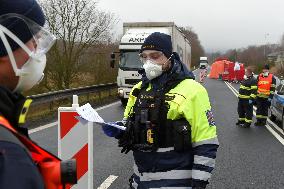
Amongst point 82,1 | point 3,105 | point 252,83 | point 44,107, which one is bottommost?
point 44,107

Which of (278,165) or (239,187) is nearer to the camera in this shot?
(239,187)

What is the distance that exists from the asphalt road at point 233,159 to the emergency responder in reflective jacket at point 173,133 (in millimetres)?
3491

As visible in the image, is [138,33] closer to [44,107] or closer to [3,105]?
[44,107]

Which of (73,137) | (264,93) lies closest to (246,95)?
(264,93)

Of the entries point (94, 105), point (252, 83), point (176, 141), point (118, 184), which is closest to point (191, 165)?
point (176, 141)

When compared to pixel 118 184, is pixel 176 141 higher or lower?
higher

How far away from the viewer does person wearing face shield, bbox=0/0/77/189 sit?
128 cm

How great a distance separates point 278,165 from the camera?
8438 millimetres

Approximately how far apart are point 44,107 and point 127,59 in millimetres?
4125

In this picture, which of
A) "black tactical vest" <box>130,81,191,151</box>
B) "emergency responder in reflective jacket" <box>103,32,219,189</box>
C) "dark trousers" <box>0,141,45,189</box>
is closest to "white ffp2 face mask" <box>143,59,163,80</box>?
"emergency responder in reflective jacket" <box>103,32,219,189</box>

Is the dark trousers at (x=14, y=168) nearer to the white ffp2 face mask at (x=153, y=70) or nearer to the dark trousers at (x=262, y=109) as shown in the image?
the white ffp2 face mask at (x=153, y=70)

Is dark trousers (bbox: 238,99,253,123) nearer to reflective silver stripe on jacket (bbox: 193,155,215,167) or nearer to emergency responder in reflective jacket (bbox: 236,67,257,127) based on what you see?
emergency responder in reflective jacket (bbox: 236,67,257,127)

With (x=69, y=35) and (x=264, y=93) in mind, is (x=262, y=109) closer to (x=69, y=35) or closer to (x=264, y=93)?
(x=264, y=93)

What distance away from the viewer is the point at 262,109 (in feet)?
46.1
